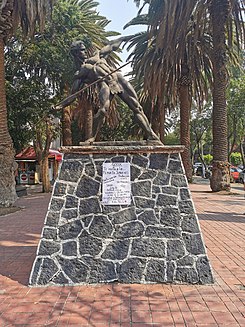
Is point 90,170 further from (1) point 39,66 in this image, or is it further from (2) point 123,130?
(2) point 123,130

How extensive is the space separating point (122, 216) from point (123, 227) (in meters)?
0.16

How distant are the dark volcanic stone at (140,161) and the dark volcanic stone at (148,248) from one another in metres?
1.07

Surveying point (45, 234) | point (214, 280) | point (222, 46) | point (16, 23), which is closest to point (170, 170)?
point (214, 280)

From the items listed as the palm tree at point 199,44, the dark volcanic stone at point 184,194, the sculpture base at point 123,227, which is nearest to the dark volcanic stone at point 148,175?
the sculpture base at point 123,227

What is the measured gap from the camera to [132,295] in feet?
14.5

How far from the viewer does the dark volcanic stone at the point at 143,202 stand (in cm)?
504

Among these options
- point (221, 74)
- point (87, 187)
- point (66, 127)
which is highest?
point (221, 74)

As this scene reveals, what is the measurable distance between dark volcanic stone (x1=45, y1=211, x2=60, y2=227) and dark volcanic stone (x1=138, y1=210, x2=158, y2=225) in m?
1.17

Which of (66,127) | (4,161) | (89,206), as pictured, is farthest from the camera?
(66,127)

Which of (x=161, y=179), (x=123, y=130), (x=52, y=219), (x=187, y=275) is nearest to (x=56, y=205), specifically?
(x=52, y=219)

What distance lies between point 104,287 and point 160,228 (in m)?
1.11

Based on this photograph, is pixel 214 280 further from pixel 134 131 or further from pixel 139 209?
pixel 134 131

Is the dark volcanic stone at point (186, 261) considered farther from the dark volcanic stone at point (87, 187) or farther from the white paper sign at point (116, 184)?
the dark volcanic stone at point (87, 187)

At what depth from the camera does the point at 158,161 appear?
510cm
